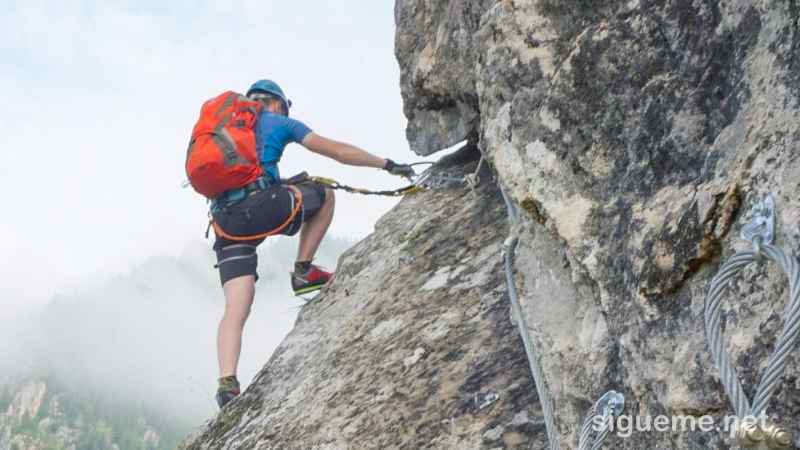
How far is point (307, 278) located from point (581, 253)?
5019mm

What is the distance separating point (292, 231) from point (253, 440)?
2.63 metres

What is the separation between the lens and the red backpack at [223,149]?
28.7 ft

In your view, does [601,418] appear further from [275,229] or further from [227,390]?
[275,229]

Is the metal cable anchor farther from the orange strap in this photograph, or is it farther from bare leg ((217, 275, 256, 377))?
the orange strap

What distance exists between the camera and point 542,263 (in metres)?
5.51

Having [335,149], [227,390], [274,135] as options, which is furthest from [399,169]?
[227,390]

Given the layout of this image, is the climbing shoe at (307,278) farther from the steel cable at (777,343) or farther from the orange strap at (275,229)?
the steel cable at (777,343)

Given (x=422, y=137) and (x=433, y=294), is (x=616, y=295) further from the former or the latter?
(x=422, y=137)

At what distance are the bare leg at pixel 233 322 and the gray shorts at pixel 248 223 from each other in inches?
4.4

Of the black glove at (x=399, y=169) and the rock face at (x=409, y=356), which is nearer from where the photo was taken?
the rock face at (x=409, y=356)

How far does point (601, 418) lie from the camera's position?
454 centimetres

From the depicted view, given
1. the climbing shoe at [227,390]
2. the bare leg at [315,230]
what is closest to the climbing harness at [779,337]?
the climbing shoe at [227,390]

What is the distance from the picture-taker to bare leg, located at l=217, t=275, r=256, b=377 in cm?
865

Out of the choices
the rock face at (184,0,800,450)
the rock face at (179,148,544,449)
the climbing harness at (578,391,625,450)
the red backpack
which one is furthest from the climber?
the climbing harness at (578,391,625,450)
